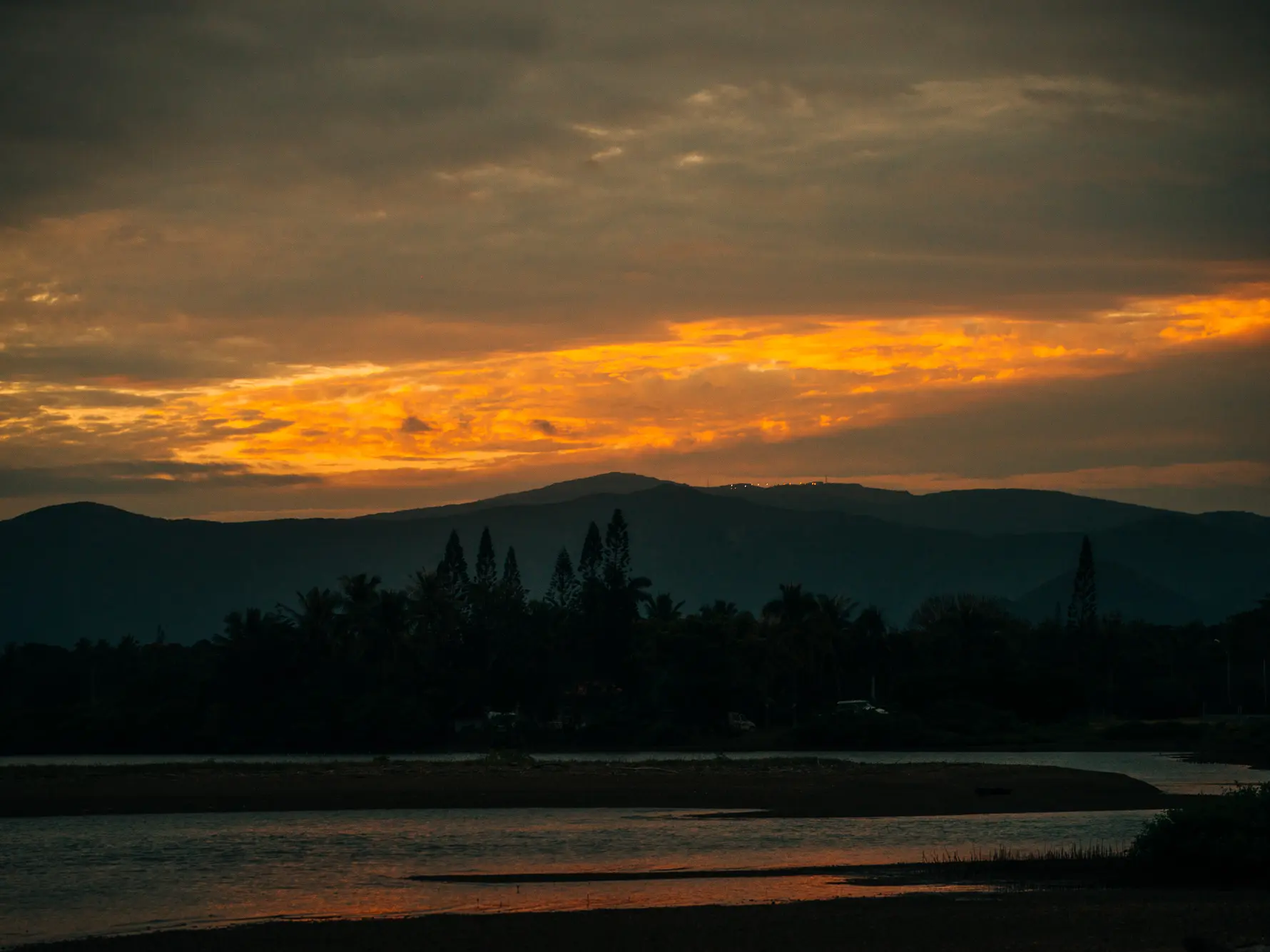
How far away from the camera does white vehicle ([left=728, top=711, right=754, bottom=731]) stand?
317 feet

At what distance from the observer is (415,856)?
110 ft

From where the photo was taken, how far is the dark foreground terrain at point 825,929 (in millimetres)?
20734

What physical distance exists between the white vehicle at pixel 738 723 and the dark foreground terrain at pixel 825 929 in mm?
72259

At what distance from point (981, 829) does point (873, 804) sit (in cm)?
824

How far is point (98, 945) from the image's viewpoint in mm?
21609

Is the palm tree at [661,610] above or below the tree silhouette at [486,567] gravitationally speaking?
below

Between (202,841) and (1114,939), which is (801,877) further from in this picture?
(202,841)

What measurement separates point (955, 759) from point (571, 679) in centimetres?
3461

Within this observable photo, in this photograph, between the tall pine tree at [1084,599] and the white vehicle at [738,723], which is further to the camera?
the tall pine tree at [1084,599]

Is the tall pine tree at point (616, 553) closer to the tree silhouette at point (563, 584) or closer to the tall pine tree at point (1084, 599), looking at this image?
the tree silhouette at point (563, 584)

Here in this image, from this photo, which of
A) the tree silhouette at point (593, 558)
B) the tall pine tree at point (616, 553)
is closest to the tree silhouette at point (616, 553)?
the tall pine tree at point (616, 553)

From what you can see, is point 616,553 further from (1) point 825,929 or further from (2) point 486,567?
(1) point 825,929

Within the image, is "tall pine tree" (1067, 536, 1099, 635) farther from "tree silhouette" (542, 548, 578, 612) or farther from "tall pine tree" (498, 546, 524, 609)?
"tall pine tree" (498, 546, 524, 609)

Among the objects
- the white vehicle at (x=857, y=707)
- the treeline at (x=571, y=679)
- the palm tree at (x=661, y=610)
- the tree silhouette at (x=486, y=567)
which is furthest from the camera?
the tree silhouette at (x=486, y=567)
